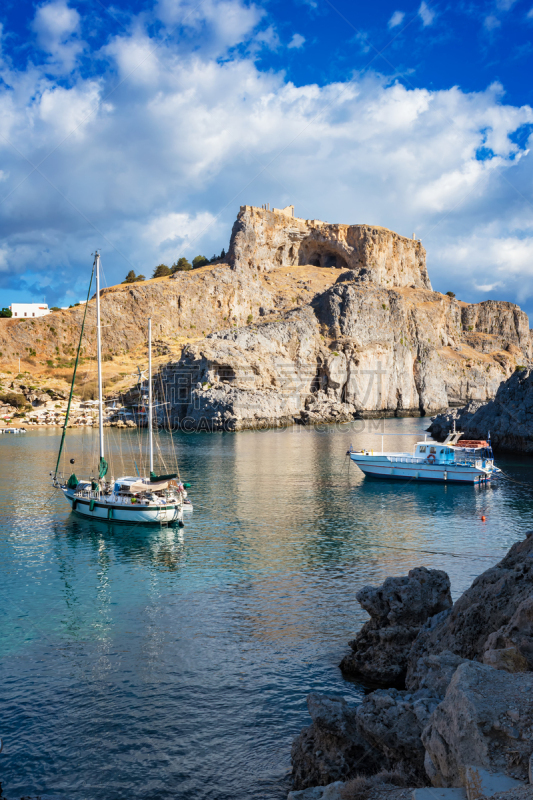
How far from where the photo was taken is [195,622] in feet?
62.5

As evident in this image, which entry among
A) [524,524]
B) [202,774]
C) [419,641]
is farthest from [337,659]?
[524,524]

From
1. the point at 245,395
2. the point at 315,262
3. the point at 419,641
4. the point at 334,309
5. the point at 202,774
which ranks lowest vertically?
the point at 202,774

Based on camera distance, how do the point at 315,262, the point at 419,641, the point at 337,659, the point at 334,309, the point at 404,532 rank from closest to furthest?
the point at 419,641 → the point at 337,659 → the point at 404,532 → the point at 334,309 → the point at 315,262

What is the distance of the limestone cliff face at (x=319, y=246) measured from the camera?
167125 millimetres

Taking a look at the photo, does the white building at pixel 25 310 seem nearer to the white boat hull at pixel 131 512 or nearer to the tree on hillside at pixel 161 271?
the tree on hillside at pixel 161 271

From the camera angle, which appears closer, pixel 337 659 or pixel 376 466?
pixel 337 659

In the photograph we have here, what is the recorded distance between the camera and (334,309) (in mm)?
143500

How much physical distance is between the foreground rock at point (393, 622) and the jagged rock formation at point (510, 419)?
5638 centimetres

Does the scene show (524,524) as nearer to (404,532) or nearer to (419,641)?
(404,532)

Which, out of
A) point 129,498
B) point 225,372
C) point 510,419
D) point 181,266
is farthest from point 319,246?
point 129,498

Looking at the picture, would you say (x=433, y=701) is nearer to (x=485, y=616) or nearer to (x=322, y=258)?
(x=485, y=616)

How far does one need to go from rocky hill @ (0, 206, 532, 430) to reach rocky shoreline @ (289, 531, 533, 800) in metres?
89.3

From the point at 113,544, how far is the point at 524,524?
76.4ft

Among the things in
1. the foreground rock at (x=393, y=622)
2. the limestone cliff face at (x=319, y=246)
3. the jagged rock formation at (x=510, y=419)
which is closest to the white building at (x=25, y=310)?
the limestone cliff face at (x=319, y=246)
